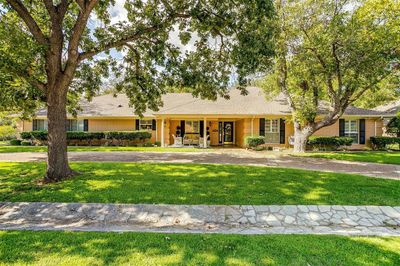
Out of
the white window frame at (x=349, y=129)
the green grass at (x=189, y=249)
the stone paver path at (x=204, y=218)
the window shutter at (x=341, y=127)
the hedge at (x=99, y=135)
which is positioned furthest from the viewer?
the hedge at (x=99, y=135)

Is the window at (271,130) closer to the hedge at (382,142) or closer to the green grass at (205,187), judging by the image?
the hedge at (382,142)

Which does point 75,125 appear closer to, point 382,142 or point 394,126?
point 382,142

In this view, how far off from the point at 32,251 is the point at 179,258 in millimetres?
2628

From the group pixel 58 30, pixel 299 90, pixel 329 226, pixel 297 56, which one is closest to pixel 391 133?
pixel 299 90

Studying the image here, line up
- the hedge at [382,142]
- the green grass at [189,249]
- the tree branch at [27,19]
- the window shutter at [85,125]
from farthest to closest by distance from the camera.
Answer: the window shutter at [85,125], the hedge at [382,142], the tree branch at [27,19], the green grass at [189,249]

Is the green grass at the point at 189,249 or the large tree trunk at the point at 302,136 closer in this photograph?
the green grass at the point at 189,249

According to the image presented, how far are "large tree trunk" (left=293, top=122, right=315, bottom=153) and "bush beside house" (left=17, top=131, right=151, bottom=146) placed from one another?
12119 millimetres

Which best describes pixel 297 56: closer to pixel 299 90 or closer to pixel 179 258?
pixel 299 90

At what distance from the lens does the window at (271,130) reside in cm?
2080

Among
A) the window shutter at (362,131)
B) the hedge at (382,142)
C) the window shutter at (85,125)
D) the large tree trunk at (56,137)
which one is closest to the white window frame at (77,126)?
the window shutter at (85,125)

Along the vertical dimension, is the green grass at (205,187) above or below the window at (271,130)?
below

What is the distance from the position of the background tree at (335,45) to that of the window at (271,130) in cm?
363

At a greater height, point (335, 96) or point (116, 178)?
point (335, 96)

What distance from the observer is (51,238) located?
4.98 meters
